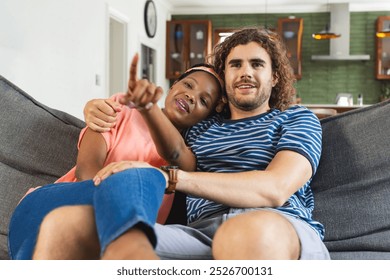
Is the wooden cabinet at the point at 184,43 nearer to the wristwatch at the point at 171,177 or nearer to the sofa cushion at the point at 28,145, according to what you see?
the sofa cushion at the point at 28,145

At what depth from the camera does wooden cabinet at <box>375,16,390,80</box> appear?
8516 millimetres

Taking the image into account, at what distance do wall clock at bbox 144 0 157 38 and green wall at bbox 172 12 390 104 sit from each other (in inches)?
69.4

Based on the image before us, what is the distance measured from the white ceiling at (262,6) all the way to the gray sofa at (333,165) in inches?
280

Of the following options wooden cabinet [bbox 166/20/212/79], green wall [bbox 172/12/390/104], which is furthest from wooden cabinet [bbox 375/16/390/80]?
wooden cabinet [bbox 166/20/212/79]

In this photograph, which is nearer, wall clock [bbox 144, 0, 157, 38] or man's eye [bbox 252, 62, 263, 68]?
man's eye [bbox 252, 62, 263, 68]

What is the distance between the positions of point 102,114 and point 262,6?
25.9 feet

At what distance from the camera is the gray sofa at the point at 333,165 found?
1585 millimetres

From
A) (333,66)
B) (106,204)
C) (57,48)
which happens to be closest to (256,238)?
(106,204)

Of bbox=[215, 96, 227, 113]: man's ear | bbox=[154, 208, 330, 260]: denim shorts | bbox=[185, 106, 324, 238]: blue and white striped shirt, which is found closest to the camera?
bbox=[154, 208, 330, 260]: denim shorts

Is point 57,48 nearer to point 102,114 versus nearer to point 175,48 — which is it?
point 102,114

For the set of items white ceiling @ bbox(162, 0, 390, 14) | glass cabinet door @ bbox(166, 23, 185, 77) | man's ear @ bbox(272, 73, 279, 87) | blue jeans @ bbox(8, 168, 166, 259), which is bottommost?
blue jeans @ bbox(8, 168, 166, 259)

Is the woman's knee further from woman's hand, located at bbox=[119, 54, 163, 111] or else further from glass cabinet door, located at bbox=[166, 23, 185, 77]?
glass cabinet door, located at bbox=[166, 23, 185, 77]

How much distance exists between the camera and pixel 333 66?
895 cm
